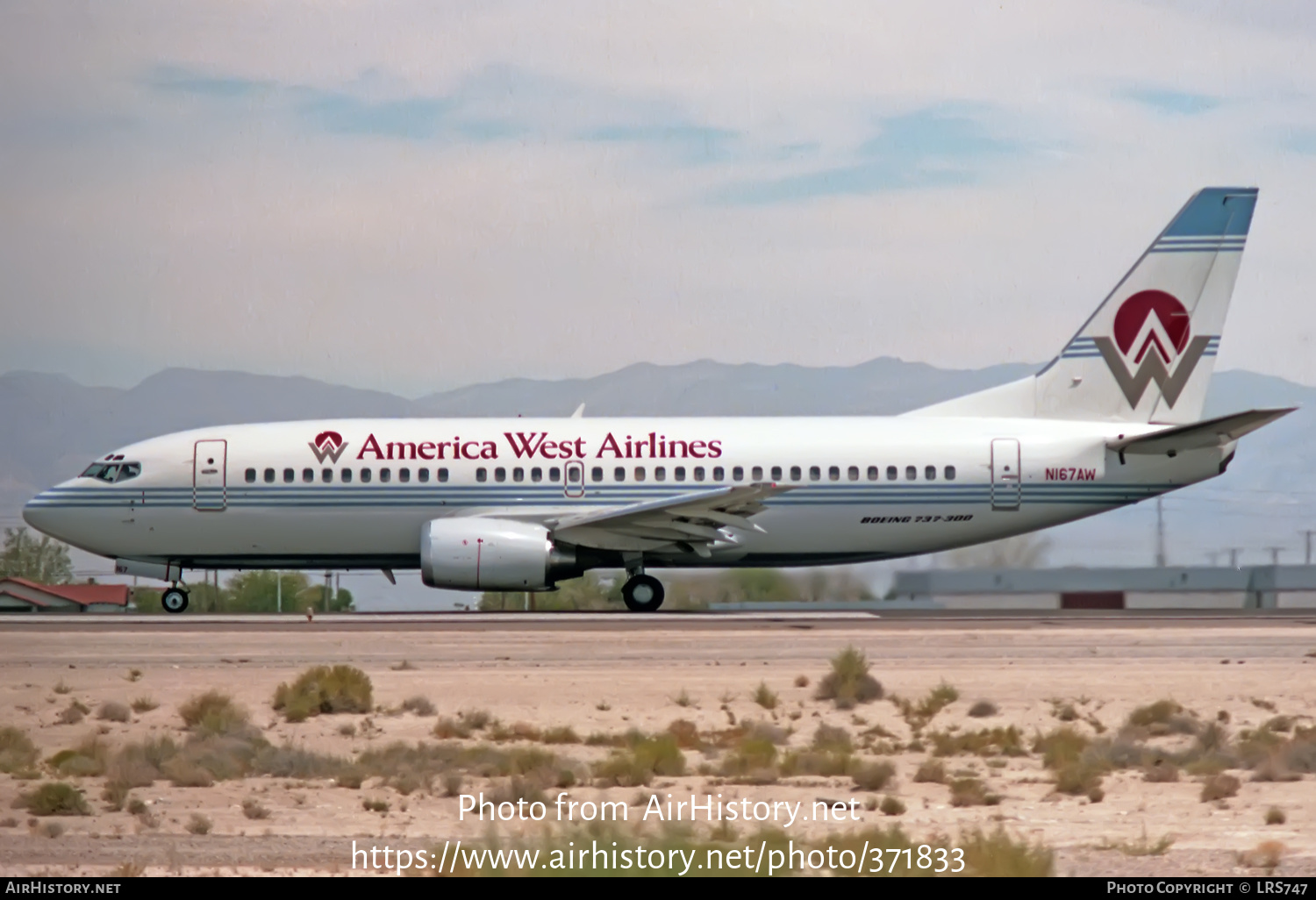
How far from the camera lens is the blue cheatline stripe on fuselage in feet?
103

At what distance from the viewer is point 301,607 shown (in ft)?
159

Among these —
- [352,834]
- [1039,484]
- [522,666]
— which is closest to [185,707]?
[522,666]

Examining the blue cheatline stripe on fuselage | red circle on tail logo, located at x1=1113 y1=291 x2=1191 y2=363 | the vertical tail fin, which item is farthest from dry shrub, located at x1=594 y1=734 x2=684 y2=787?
red circle on tail logo, located at x1=1113 y1=291 x2=1191 y2=363

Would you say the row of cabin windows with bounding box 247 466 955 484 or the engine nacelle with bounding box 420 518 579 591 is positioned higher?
the row of cabin windows with bounding box 247 466 955 484

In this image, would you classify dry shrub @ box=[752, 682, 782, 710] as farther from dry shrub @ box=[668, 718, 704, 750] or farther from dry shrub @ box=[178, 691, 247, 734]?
dry shrub @ box=[178, 691, 247, 734]

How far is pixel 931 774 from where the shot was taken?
48.0 ft

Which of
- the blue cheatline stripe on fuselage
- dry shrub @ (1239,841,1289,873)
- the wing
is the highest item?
the blue cheatline stripe on fuselage

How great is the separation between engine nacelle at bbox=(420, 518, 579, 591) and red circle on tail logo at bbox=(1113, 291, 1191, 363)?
11496 mm

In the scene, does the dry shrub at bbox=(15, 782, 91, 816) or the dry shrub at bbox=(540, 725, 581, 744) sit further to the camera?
the dry shrub at bbox=(540, 725, 581, 744)

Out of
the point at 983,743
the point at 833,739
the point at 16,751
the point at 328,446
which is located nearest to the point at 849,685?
the point at 833,739

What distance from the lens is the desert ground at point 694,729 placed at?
39.5 ft

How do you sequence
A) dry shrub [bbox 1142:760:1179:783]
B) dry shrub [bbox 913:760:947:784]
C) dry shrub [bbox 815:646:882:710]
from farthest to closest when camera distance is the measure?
dry shrub [bbox 815:646:882:710] < dry shrub [bbox 1142:760:1179:783] < dry shrub [bbox 913:760:947:784]

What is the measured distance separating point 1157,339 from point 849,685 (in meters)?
15.6
